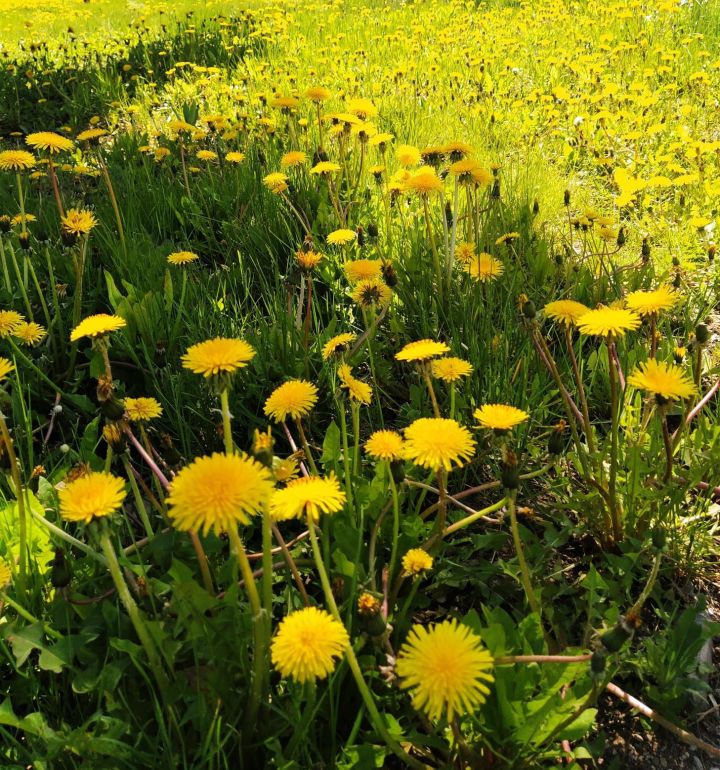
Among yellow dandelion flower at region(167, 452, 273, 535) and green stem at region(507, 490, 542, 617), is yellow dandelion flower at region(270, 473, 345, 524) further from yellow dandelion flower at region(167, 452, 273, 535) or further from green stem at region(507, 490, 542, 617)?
green stem at region(507, 490, 542, 617)

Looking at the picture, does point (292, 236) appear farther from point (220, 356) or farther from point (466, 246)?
point (220, 356)

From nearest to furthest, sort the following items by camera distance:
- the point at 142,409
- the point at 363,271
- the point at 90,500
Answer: the point at 90,500 → the point at 142,409 → the point at 363,271

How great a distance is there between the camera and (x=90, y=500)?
3.02 feet

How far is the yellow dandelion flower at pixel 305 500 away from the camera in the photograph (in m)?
0.94

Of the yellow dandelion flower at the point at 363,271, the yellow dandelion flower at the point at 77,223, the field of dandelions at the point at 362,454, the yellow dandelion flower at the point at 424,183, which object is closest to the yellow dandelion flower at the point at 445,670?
the field of dandelions at the point at 362,454

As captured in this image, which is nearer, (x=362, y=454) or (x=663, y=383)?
(x=663, y=383)

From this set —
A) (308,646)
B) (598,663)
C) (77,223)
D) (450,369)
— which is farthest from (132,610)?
(77,223)

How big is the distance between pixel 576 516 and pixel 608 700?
44 centimetres

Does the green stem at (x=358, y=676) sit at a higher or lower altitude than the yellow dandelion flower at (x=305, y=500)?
lower

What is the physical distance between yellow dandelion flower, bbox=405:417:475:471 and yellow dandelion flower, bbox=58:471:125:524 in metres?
0.46

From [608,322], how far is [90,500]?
0.96m

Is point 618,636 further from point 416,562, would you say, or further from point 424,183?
point 424,183

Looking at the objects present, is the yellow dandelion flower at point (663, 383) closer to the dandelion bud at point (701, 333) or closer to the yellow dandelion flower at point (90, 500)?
the dandelion bud at point (701, 333)

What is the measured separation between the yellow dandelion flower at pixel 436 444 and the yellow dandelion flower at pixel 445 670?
0.88 feet
